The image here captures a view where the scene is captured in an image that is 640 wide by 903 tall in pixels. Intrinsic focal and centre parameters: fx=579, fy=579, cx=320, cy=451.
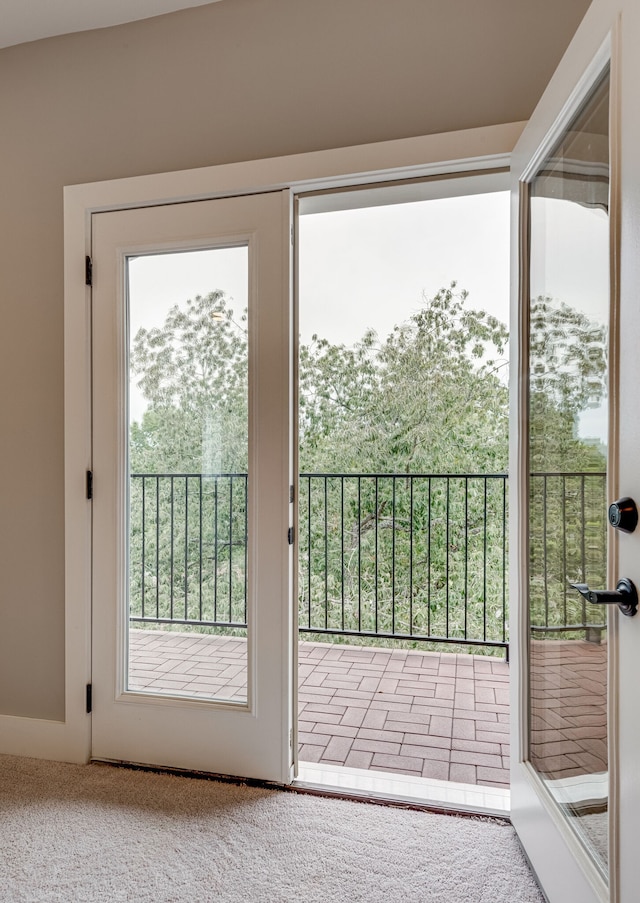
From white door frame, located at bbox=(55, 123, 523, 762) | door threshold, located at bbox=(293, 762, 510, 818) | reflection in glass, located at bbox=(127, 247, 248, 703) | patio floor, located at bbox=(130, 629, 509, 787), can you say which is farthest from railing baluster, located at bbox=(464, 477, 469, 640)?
white door frame, located at bbox=(55, 123, 523, 762)

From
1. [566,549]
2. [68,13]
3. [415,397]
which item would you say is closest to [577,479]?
[566,549]

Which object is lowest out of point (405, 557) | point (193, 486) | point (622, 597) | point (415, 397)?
point (405, 557)

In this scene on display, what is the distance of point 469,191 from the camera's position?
6.94 ft

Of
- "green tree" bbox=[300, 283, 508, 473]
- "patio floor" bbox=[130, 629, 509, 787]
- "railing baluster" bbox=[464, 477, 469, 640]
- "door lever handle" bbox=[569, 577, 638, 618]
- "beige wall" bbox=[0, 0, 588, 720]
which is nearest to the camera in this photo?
"door lever handle" bbox=[569, 577, 638, 618]

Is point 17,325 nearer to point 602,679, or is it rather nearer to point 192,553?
point 192,553

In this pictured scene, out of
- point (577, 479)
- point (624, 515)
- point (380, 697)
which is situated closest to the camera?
point (624, 515)

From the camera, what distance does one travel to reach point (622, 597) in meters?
1.03

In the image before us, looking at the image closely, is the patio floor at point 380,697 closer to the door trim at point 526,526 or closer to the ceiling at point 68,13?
the door trim at point 526,526

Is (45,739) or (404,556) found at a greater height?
(404,556)

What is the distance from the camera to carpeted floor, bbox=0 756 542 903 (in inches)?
60.8

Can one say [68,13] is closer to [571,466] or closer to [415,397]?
[571,466]

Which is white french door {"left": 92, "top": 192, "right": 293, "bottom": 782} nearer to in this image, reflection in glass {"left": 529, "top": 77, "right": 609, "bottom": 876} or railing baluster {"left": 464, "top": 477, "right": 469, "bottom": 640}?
reflection in glass {"left": 529, "top": 77, "right": 609, "bottom": 876}

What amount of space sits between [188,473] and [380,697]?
1651mm

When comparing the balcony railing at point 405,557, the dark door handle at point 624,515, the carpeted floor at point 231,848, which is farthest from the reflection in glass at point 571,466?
the balcony railing at point 405,557
